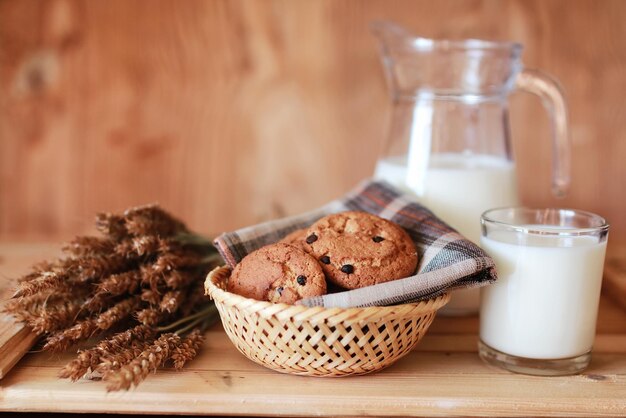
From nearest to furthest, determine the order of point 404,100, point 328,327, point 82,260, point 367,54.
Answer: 1. point 328,327
2. point 82,260
3. point 404,100
4. point 367,54

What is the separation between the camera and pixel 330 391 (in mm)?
631

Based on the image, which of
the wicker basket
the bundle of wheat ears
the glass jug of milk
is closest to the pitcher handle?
the glass jug of milk

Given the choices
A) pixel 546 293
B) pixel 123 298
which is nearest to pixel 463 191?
pixel 546 293

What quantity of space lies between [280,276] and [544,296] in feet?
0.90

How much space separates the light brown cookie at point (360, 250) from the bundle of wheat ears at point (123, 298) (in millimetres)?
180

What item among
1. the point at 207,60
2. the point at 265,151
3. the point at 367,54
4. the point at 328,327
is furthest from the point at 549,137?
the point at 328,327

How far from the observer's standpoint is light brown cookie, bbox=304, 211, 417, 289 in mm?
662

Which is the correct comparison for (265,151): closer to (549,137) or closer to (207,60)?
(207,60)

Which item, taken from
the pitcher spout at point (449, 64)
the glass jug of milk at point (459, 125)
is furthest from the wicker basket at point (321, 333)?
the pitcher spout at point (449, 64)

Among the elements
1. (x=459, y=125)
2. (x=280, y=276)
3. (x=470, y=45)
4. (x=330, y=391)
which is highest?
(x=470, y=45)

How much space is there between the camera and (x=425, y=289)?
2.12ft

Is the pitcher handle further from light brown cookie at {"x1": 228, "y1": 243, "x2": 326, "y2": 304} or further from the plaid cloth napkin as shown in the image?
light brown cookie at {"x1": 228, "y1": 243, "x2": 326, "y2": 304}

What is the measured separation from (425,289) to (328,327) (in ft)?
Result: 0.35

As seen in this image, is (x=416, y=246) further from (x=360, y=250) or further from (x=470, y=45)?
(x=470, y=45)
